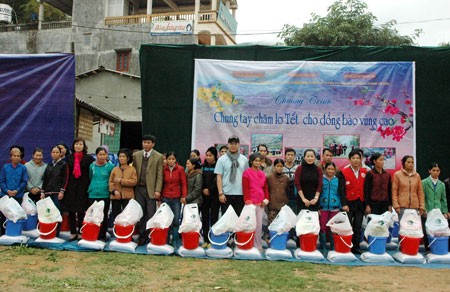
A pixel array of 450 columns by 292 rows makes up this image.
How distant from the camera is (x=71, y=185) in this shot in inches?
217

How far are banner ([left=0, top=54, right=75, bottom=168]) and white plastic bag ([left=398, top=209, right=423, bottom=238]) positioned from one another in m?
4.90

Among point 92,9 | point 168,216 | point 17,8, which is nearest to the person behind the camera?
A: point 168,216

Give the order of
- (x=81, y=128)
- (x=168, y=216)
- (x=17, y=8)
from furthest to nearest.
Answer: (x=17, y=8), (x=81, y=128), (x=168, y=216)

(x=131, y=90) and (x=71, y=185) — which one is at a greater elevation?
(x=131, y=90)

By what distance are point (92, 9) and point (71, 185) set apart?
16209 millimetres

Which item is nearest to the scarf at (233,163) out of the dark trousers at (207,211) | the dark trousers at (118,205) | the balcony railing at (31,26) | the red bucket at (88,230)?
the dark trousers at (207,211)

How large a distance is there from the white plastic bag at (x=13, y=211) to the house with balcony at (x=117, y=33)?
415 inches

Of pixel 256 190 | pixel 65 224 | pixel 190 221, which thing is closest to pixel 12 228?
pixel 65 224

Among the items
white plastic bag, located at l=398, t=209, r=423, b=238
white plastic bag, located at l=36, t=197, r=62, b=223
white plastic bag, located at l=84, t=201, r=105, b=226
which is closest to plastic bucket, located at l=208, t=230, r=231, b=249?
white plastic bag, located at l=84, t=201, r=105, b=226

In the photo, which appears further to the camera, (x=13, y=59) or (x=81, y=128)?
(x=81, y=128)

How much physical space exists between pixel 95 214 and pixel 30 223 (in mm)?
1199

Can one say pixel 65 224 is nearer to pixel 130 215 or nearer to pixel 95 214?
pixel 95 214

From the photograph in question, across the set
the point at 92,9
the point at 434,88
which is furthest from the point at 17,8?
the point at 434,88

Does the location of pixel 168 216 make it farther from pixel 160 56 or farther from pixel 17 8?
pixel 17 8
